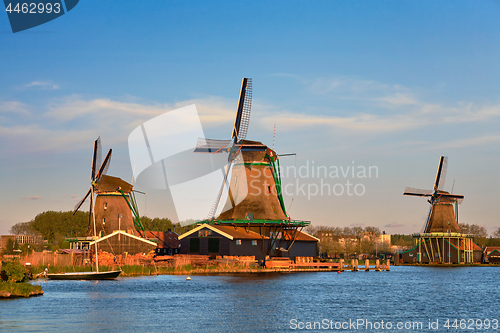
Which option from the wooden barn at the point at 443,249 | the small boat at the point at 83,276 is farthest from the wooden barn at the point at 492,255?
the small boat at the point at 83,276

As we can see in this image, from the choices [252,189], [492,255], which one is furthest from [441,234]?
[252,189]

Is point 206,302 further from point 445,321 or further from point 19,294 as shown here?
point 445,321

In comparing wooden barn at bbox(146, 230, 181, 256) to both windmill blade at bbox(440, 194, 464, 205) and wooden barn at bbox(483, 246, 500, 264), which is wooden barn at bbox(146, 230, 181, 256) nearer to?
windmill blade at bbox(440, 194, 464, 205)

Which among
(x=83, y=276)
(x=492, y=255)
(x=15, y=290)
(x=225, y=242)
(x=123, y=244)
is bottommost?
(x=492, y=255)

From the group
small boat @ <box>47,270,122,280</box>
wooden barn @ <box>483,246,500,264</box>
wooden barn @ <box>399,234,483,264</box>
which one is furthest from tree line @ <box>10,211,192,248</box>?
small boat @ <box>47,270,122,280</box>

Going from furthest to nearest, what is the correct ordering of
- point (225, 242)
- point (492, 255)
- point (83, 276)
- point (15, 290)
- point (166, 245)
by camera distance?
point (492, 255), point (166, 245), point (225, 242), point (83, 276), point (15, 290)

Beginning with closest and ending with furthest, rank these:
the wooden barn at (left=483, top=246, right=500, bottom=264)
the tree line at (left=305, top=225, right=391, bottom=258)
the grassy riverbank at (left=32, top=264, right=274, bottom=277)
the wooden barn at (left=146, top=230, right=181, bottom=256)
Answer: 1. the grassy riverbank at (left=32, top=264, right=274, bottom=277)
2. the wooden barn at (left=146, top=230, right=181, bottom=256)
3. the wooden barn at (left=483, top=246, right=500, bottom=264)
4. the tree line at (left=305, top=225, right=391, bottom=258)

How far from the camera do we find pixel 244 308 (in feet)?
103

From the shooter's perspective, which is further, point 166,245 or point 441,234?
point 441,234

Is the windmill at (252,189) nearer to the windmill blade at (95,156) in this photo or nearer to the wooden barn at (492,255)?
the windmill blade at (95,156)

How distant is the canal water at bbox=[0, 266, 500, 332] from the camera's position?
25.5 metres

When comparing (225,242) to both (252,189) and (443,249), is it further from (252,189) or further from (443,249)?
(443,249)

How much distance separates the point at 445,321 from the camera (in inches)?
1125

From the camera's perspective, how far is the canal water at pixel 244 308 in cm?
2553
